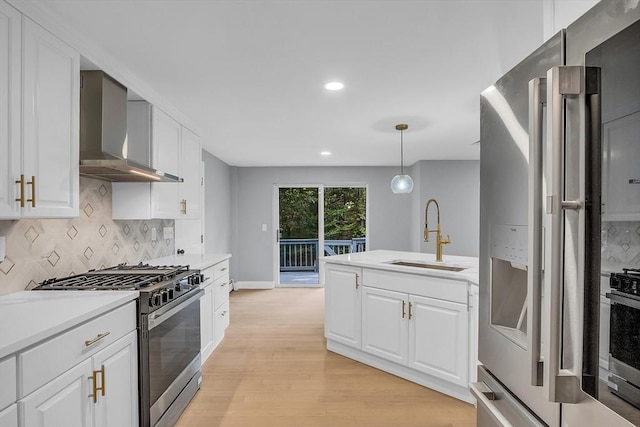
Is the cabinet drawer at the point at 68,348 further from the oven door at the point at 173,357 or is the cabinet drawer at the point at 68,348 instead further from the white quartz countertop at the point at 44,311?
the oven door at the point at 173,357

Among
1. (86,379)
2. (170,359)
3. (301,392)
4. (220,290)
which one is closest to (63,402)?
(86,379)

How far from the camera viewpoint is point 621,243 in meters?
0.63

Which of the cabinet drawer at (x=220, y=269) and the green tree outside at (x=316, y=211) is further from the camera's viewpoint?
the green tree outside at (x=316, y=211)

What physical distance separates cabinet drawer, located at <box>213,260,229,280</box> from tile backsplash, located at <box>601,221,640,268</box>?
3103 millimetres

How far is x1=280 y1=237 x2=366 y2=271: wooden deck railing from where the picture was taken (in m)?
7.11

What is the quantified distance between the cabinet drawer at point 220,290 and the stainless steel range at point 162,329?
0.68m

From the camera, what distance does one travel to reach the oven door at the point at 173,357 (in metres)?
1.95

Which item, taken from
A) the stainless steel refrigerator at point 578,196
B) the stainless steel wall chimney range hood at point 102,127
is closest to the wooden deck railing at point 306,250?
the stainless steel wall chimney range hood at point 102,127

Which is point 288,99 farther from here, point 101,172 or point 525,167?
point 525,167

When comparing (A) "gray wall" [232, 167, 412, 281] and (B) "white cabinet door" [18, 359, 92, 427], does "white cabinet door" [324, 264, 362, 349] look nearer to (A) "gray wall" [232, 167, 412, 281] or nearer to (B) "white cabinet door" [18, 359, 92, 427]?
(B) "white cabinet door" [18, 359, 92, 427]

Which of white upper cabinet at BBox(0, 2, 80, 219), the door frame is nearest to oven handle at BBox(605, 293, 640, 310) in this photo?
white upper cabinet at BBox(0, 2, 80, 219)

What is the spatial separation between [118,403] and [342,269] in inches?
80.0

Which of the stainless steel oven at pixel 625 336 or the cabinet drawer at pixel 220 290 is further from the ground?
the stainless steel oven at pixel 625 336

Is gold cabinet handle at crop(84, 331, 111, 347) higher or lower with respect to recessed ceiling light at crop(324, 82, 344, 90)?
lower
